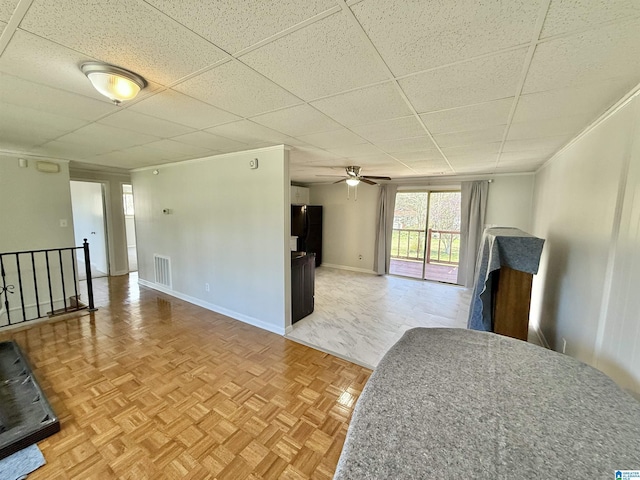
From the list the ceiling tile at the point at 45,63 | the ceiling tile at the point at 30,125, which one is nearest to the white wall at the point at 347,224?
the ceiling tile at the point at 30,125

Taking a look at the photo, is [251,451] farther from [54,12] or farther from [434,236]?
[434,236]

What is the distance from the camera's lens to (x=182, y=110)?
75.1 inches

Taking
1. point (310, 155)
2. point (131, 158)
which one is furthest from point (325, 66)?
point (131, 158)

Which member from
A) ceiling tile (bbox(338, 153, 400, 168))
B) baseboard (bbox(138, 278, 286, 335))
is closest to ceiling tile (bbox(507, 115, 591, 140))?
ceiling tile (bbox(338, 153, 400, 168))

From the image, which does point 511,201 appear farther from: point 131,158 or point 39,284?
point 39,284

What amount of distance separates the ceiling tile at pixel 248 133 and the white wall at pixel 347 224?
154 inches

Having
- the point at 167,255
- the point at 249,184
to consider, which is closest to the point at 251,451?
the point at 249,184

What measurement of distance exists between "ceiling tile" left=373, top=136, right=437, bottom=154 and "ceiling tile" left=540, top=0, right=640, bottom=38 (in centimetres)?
158

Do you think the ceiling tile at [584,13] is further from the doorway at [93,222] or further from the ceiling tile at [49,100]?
the doorway at [93,222]

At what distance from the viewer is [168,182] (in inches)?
170

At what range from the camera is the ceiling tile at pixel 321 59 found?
1.04 m

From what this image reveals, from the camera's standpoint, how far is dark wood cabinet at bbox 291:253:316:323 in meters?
3.49

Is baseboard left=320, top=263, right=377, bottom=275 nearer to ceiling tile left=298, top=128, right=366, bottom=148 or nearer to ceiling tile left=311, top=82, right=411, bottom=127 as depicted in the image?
Answer: ceiling tile left=298, top=128, right=366, bottom=148

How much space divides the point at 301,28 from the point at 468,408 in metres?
1.43
